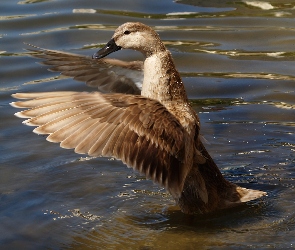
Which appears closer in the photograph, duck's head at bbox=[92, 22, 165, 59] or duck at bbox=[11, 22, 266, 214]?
duck at bbox=[11, 22, 266, 214]

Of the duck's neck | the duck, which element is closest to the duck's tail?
the duck

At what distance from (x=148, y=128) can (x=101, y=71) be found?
1805mm

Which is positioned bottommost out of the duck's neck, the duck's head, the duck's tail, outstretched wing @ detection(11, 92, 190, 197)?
the duck's tail

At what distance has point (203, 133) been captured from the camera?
7805 millimetres

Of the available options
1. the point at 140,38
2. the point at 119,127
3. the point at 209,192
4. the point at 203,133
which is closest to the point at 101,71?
the point at 140,38

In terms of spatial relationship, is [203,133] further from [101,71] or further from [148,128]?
[148,128]

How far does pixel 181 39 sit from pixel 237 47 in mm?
786

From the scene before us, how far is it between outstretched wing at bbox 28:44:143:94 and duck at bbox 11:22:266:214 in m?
0.73

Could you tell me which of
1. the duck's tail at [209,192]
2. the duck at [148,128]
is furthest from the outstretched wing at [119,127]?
the duck's tail at [209,192]

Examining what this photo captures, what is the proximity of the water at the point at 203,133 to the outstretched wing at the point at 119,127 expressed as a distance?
2.15 ft

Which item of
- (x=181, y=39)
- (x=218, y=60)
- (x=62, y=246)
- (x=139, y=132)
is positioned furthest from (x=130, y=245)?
(x=181, y=39)

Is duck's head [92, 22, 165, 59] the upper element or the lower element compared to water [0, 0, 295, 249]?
upper

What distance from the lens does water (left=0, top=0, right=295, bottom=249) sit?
19.6ft

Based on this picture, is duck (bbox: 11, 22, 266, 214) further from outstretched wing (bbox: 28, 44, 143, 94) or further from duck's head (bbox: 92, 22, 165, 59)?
outstretched wing (bbox: 28, 44, 143, 94)
